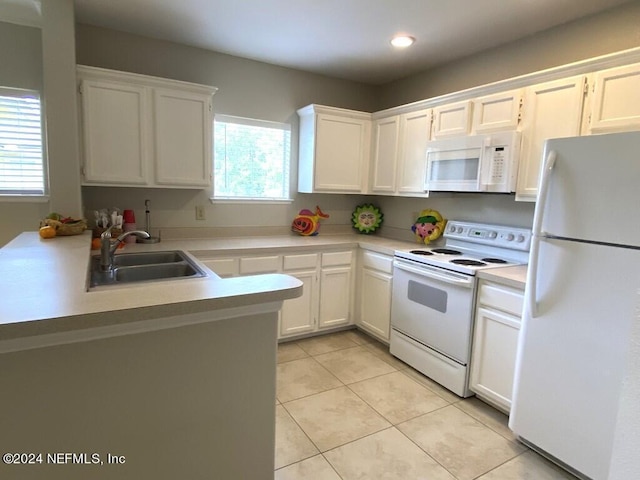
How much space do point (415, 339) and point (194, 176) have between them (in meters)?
2.17

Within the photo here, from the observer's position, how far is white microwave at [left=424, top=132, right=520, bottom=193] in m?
2.40

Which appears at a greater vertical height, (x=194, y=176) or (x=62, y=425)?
(x=194, y=176)

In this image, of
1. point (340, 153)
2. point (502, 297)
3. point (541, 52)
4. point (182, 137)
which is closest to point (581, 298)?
point (502, 297)

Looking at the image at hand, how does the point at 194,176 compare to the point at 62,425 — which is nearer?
the point at 62,425

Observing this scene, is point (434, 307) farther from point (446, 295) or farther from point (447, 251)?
point (447, 251)

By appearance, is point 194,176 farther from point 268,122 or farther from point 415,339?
point 415,339

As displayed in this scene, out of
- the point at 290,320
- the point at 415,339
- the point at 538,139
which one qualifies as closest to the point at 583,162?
the point at 538,139

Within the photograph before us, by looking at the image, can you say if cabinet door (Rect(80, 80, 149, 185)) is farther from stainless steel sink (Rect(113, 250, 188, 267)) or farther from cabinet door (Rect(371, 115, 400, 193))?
cabinet door (Rect(371, 115, 400, 193))

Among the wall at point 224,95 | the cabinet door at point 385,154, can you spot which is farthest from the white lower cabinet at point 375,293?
the wall at point 224,95

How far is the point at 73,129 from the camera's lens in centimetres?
238

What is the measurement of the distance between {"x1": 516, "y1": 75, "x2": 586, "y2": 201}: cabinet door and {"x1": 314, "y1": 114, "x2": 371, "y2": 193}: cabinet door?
1.59 meters

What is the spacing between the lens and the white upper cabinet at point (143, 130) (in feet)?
8.30

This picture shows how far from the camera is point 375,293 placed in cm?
328

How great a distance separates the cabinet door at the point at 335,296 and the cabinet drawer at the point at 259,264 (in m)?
0.48
